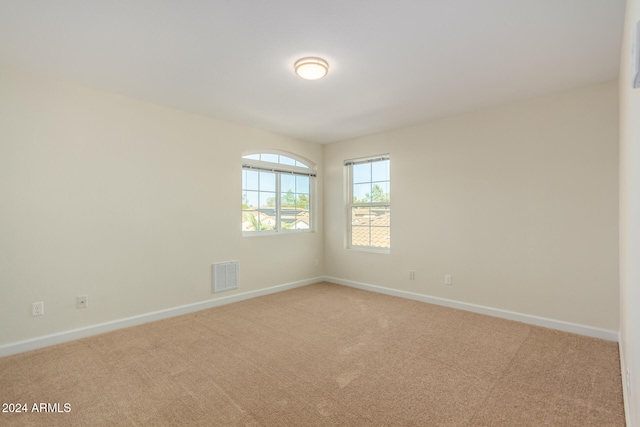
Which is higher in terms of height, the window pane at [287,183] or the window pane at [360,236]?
the window pane at [287,183]

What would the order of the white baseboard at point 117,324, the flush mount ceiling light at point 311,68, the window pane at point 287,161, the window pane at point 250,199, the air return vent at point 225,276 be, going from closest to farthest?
1. the flush mount ceiling light at point 311,68
2. the white baseboard at point 117,324
3. the air return vent at point 225,276
4. the window pane at point 250,199
5. the window pane at point 287,161

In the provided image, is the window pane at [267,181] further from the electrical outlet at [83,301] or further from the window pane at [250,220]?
the electrical outlet at [83,301]

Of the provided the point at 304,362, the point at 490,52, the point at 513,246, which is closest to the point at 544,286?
the point at 513,246

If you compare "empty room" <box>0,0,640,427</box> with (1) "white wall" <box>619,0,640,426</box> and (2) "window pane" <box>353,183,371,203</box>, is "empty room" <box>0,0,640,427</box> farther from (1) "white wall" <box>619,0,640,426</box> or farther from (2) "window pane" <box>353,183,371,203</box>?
(2) "window pane" <box>353,183,371,203</box>

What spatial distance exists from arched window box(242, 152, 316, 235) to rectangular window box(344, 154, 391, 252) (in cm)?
74

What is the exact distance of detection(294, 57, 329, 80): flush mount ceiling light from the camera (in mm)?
2512

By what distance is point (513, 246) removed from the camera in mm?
3510

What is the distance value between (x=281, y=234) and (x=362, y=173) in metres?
1.66

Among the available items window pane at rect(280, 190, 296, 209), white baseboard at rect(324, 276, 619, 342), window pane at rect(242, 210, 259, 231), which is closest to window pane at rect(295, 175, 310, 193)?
window pane at rect(280, 190, 296, 209)

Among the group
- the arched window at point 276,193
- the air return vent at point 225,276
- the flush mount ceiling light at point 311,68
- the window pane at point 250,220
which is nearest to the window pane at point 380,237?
the arched window at point 276,193

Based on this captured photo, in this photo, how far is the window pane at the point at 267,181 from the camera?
4734 mm

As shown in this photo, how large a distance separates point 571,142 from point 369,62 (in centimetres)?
229

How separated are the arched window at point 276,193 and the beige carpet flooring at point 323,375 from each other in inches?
66.2

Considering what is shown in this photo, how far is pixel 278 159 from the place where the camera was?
4957mm
